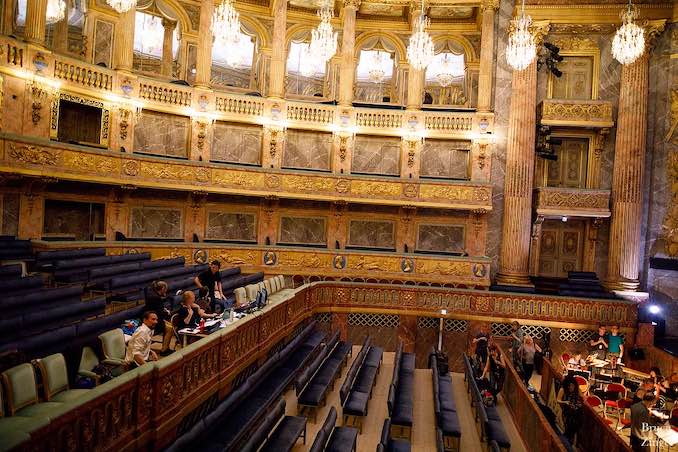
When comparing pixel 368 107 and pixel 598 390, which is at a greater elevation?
pixel 368 107

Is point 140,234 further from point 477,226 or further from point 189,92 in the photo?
point 477,226

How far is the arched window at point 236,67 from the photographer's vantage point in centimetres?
1780

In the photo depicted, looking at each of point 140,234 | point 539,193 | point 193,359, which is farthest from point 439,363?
point 140,234

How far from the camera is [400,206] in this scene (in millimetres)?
15555

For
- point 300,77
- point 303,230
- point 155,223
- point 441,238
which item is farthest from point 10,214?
point 441,238

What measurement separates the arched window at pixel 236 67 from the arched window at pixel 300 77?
4.83 ft

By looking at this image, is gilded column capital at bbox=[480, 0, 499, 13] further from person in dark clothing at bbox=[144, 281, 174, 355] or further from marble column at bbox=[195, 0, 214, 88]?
person in dark clothing at bbox=[144, 281, 174, 355]

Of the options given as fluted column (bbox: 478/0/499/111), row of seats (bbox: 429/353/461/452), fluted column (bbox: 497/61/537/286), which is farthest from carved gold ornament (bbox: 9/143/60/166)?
fluted column (bbox: 497/61/537/286)

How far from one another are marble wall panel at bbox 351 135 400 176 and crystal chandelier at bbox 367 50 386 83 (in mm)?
3105

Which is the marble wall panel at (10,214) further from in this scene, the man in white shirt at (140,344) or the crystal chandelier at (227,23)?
the man in white shirt at (140,344)

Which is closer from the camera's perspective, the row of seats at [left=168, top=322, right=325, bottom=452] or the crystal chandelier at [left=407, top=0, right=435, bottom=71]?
the row of seats at [left=168, top=322, right=325, bottom=452]

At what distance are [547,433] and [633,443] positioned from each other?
244 centimetres

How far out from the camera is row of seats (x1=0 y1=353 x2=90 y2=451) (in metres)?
2.94

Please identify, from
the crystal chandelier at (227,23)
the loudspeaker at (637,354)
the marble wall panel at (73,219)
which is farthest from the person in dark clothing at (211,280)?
the loudspeaker at (637,354)
